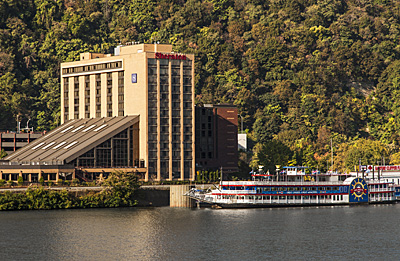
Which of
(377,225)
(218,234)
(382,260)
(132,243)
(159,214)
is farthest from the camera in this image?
(159,214)

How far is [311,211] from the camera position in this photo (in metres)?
197

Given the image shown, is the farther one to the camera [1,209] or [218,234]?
[1,209]

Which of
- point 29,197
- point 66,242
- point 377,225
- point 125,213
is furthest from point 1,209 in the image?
point 377,225

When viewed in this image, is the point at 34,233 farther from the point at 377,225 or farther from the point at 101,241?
the point at 377,225

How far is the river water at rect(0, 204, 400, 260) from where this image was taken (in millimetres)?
138625

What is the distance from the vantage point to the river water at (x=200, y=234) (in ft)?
455

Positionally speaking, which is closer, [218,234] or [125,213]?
[218,234]

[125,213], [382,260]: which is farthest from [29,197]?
[382,260]

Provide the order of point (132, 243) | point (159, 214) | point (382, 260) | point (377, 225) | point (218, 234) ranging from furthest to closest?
point (159, 214) < point (377, 225) < point (218, 234) < point (132, 243) < point (382, 260)

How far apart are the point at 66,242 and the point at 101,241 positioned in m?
5.75

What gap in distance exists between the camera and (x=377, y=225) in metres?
172

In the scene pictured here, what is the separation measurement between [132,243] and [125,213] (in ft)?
134

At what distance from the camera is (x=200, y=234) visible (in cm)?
15850

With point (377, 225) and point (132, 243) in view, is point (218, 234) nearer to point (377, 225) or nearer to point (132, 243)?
point (132, 243)
